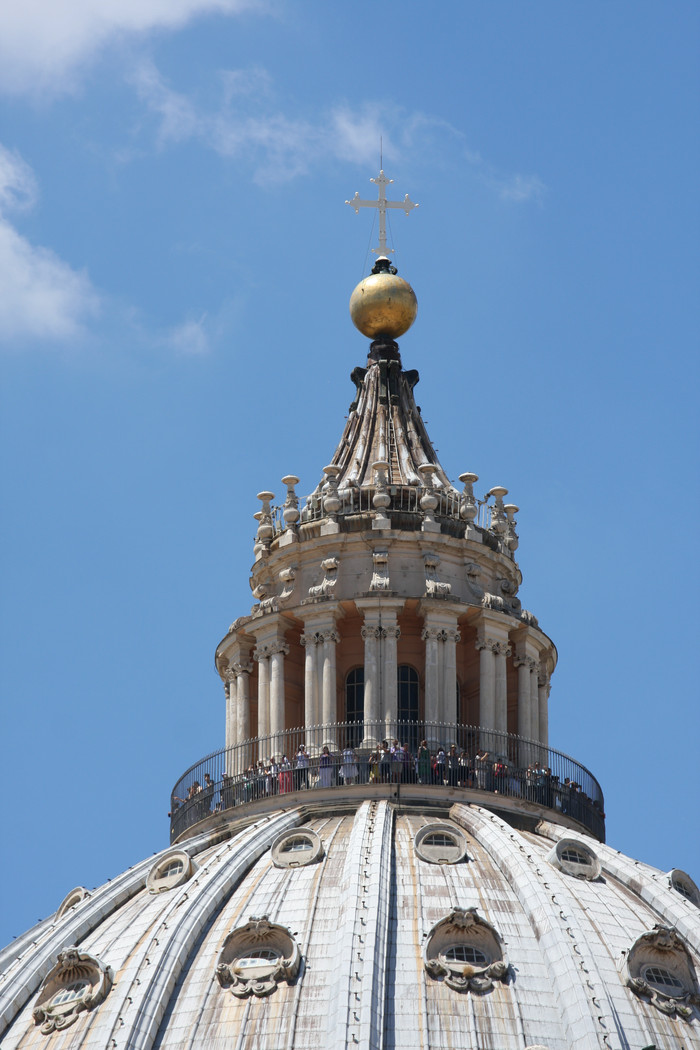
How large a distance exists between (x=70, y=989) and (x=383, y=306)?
88.9ft

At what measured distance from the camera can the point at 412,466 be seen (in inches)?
3656

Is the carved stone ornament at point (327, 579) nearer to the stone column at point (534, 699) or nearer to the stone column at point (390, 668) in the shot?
the stone column at point (390, 668)

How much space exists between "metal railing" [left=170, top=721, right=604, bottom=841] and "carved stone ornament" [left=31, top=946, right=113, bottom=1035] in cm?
931

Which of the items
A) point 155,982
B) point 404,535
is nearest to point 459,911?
point 155,982

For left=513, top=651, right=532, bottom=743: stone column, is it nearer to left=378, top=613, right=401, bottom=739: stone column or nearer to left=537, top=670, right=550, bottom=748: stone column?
left=537, top=670, right=550, bottom=748: stone column

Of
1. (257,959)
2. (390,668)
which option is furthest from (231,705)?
(257,959)

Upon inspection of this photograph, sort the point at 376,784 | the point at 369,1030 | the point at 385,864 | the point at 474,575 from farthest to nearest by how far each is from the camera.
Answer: the point at 474,575 < the point at 376,784 < the point at 385,864 < the point at 369,1030

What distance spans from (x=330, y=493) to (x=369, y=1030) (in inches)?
865

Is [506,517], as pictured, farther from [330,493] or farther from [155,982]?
[155,982]

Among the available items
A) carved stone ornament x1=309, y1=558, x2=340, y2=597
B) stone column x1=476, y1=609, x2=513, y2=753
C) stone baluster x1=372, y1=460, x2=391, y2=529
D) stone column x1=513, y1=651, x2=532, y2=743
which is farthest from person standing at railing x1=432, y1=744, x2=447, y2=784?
stone baluster x1=372, y1=460, x2=391, y2=529

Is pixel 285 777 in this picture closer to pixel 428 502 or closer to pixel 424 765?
pixel 424 765

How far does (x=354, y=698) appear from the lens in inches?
3452

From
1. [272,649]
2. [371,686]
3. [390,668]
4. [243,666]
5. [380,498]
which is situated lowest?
[371,686]

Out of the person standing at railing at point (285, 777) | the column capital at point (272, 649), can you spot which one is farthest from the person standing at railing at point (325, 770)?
the column capital at point (272, 649)
